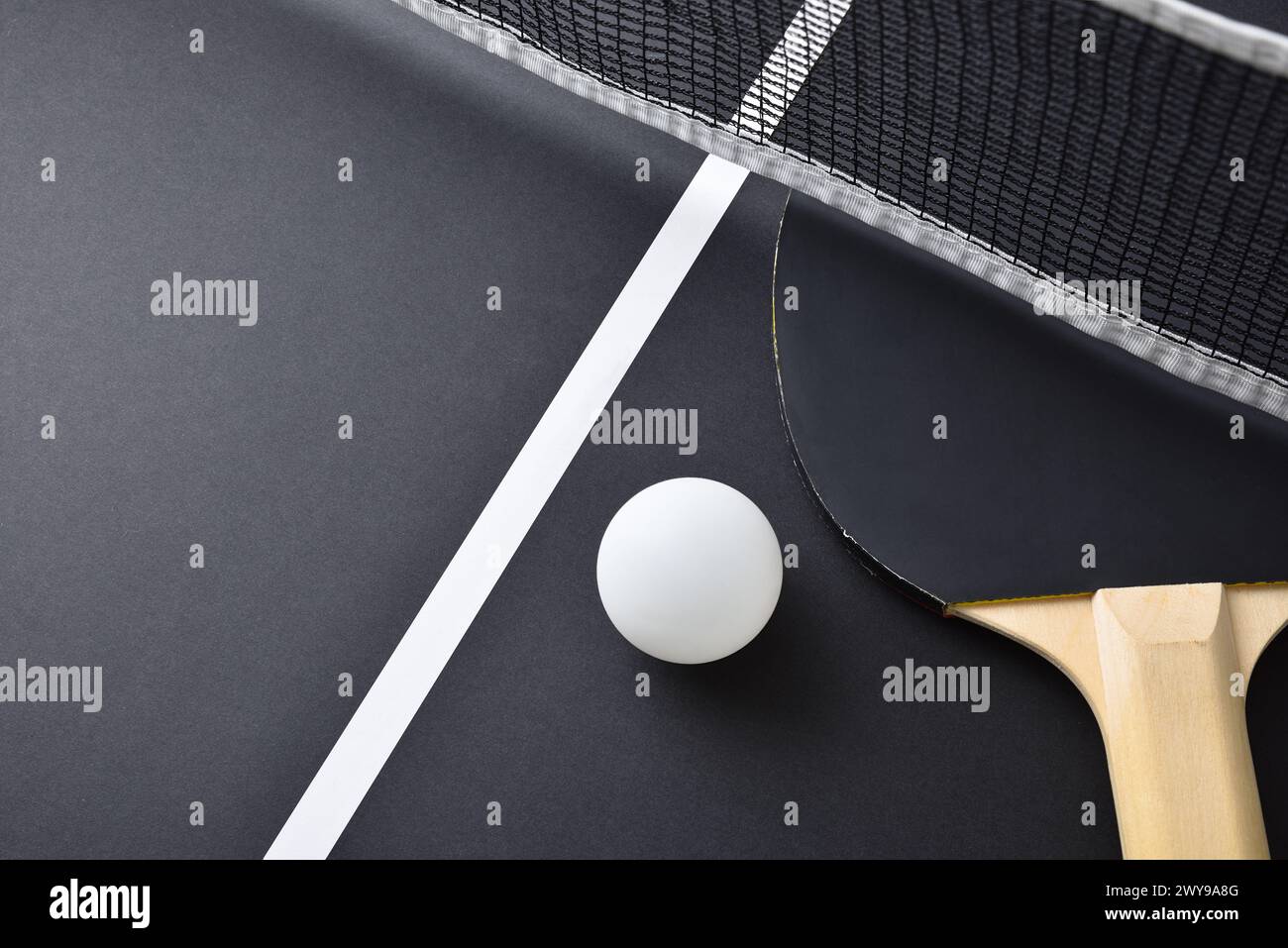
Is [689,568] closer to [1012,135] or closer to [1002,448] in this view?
[1002,448]

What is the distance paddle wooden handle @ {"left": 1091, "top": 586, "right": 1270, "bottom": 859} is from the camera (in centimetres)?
240

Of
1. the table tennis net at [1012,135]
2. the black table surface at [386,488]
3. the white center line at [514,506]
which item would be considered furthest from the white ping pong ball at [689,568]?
the table tennis net at [1012,135]

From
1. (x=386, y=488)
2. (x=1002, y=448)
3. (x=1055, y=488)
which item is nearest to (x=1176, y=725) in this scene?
(x=1055, y=488)

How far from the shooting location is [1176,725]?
244 cm

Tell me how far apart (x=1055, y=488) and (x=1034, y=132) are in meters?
0.79

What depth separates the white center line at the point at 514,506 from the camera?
2.75m

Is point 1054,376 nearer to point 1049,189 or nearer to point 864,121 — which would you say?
point 1049,189

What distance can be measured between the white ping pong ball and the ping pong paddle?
0.35 meters

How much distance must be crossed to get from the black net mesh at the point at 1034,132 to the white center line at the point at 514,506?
0.37ft

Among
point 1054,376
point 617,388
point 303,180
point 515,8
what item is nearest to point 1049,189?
point 1054,376

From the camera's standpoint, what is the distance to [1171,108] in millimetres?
2418

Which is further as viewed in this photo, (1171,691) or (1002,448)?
(1002,448)

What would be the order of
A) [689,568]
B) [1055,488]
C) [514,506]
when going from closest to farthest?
[689,568]
[1055,488]
[514,506]

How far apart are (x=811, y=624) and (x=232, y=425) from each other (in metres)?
1.48
